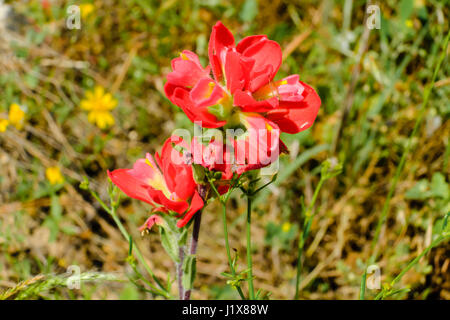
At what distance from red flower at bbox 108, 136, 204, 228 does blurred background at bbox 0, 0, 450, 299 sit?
0.85 m

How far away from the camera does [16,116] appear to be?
7.44 ft

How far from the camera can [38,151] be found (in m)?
2.28

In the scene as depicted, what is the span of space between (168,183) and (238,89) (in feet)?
1.03

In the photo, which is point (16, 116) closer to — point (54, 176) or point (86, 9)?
point (54, 176)

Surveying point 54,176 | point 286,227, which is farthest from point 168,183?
point 54,176

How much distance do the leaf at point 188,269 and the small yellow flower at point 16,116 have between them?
157cm

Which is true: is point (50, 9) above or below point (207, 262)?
above

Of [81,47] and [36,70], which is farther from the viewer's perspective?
[81,47]

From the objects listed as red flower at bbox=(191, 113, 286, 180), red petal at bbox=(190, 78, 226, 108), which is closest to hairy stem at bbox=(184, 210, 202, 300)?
red flower at bbox=(191, 113, 286, 180)

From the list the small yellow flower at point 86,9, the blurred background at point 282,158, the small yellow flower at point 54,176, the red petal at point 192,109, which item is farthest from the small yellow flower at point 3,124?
the red petal at point 192,109
